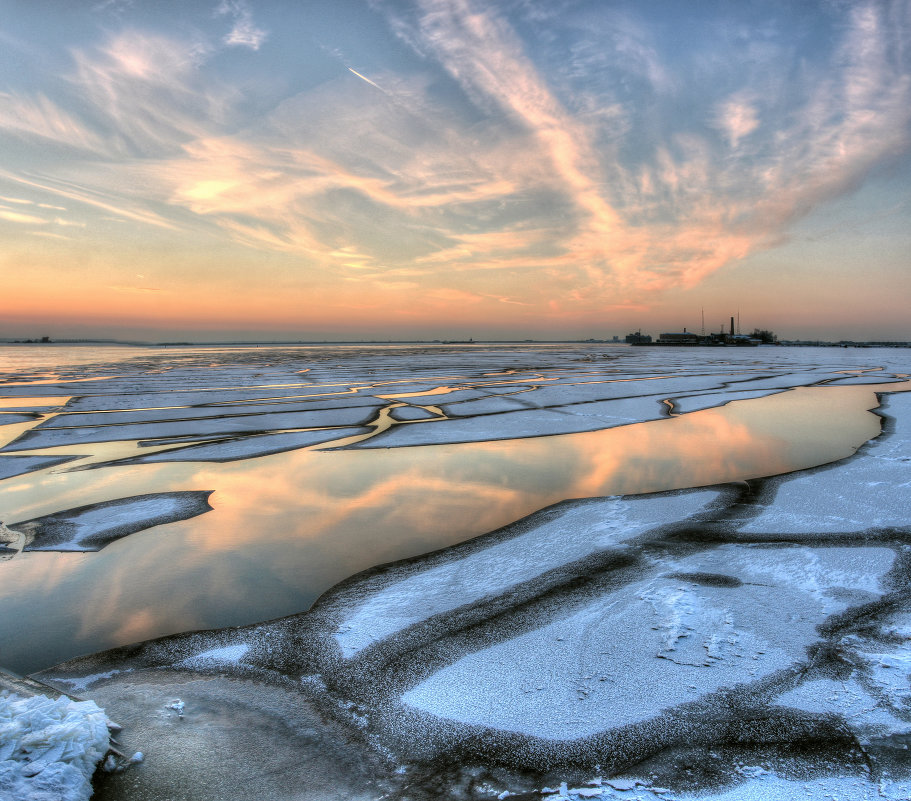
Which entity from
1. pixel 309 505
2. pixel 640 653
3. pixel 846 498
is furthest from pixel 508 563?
pixel 846 498

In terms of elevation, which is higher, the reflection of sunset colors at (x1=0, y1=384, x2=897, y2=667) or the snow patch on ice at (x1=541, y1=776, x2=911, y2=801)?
the reflection of sunset colors at (x1=0, y1=384, x2=897, y2=667)

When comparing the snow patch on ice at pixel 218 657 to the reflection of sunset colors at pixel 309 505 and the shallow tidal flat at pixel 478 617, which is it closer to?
the shallow tidal flat at pixel 478 617

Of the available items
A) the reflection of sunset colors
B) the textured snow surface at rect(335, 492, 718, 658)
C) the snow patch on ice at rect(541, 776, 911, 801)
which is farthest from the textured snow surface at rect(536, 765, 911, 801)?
the reflection of sunset colors

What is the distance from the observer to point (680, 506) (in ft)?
15.9

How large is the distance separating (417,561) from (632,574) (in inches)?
60.7

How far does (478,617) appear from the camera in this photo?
3.01m

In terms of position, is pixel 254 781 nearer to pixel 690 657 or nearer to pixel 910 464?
pixel 690 657

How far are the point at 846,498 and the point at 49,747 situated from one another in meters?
6.09

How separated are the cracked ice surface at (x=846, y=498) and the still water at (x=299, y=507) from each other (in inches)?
21.4

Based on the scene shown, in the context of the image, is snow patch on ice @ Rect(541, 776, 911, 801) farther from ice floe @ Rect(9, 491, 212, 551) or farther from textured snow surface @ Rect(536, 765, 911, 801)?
ice floe @ Rect(9, 491, 212, 551)

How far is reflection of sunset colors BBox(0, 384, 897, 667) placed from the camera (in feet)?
10.6

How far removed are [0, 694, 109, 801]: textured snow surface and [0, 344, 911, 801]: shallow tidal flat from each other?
0.47 ft

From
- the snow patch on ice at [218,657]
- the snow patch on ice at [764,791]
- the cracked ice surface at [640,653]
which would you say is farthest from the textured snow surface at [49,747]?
the snow patch on ice at [764,791]

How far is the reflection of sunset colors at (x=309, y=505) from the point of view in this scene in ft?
10.6
